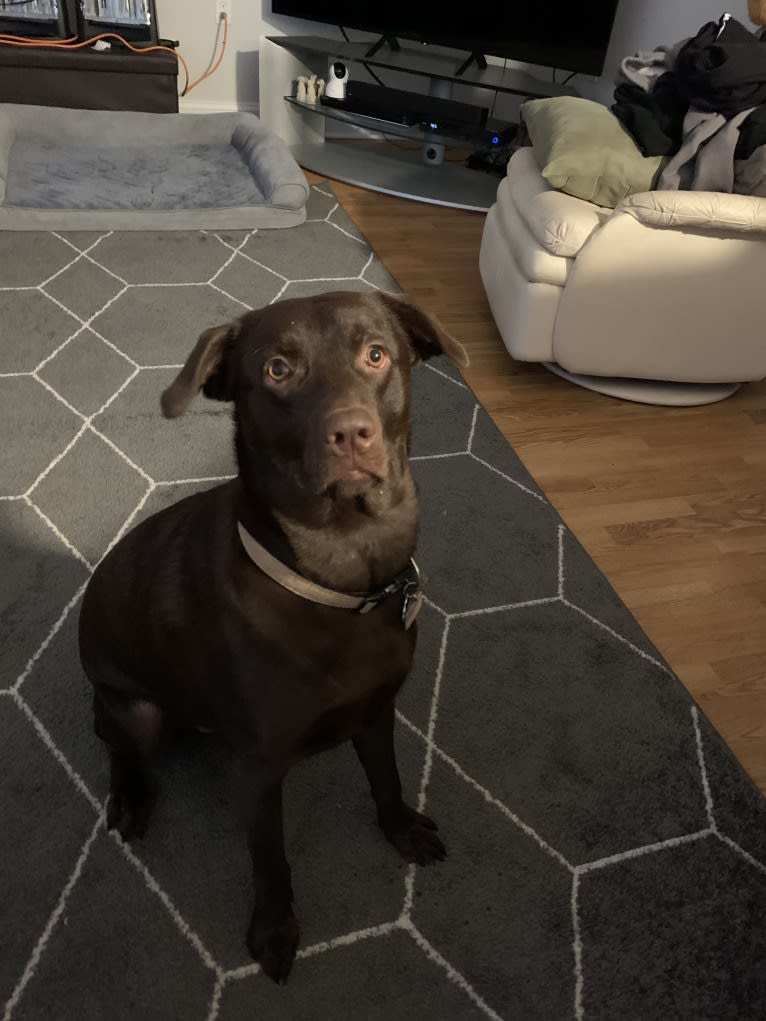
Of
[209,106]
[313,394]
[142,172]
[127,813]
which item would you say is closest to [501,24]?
[209,106]

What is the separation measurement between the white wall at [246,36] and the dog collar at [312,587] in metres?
3.52

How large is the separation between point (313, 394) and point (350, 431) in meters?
0.09

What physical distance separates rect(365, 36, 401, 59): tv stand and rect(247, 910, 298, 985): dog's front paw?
399 centimetres

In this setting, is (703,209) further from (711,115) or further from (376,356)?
(376,356)

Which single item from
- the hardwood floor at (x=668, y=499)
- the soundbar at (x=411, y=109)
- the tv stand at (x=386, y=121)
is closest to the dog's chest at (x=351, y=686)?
the hardwood floor at (x=668, y=499)

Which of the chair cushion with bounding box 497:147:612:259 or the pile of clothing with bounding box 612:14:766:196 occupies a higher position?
the pile of clothing with bounding box 612:14:766:196

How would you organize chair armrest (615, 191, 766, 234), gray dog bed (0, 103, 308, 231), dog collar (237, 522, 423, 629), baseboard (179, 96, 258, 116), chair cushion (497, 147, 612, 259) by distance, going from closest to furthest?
dog collar (237, 522, 423, 629) < chair armrest (615, 191, 766, 234) < chair cushion (497, 147, 612, 259) < gray dog bed (0, 103, 308, 231) < baseboard (179, 96, 258, 116)

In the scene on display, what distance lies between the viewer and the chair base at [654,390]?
254 cm

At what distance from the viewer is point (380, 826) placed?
1.40 metres

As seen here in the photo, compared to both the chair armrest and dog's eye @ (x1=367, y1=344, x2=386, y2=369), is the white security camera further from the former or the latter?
dog's eye @ (x1=367, y1=344, x2=386, y2=369)

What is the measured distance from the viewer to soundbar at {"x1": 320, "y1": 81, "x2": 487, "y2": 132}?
3.77 meters

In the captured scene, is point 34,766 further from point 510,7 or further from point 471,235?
point 510,7

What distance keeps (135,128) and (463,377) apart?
7.59ft

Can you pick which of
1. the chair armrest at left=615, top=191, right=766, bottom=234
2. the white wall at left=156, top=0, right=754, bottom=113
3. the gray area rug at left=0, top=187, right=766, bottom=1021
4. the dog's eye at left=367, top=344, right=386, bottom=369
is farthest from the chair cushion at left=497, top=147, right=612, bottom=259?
the white wall at left=156, top=0, right=754, bottom=113
